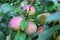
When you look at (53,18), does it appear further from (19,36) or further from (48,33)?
(19,36)

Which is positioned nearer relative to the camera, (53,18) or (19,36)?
(53,18)

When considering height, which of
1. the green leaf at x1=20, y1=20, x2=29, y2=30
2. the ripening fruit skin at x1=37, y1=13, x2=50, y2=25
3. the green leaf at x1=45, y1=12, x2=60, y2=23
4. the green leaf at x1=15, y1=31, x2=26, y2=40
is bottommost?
the green leaf at x1=15, y1=31, x2=26, y2=40

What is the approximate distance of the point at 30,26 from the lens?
0.94 metres

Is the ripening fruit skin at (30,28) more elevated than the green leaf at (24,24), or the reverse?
the green leaf at (24,24)

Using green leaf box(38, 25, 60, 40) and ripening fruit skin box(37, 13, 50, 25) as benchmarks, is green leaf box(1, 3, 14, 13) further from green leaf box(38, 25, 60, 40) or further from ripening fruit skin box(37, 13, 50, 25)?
green leaf box(38, 25, 60, 40)

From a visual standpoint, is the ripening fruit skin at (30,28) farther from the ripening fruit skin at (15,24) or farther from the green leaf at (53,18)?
the green leaf at (53,18)

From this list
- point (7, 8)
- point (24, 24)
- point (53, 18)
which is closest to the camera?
point (53, 18)

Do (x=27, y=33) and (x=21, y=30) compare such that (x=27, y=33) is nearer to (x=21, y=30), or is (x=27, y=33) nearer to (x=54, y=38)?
(x=21, y=30)

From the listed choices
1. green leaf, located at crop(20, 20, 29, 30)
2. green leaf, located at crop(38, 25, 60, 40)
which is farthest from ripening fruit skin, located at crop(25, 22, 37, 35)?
green leaf, located at crop(38, 25, 60, 40)

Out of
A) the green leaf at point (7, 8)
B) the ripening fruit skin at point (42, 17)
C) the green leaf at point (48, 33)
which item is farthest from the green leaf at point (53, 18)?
the green leaf at point (7, 8)

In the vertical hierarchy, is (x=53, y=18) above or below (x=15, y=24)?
above

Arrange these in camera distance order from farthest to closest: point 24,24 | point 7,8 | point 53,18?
point 7,8 < point 24,24 < point 53,18

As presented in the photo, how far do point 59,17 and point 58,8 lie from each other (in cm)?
19

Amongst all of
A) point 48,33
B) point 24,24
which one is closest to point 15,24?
point 24,24
